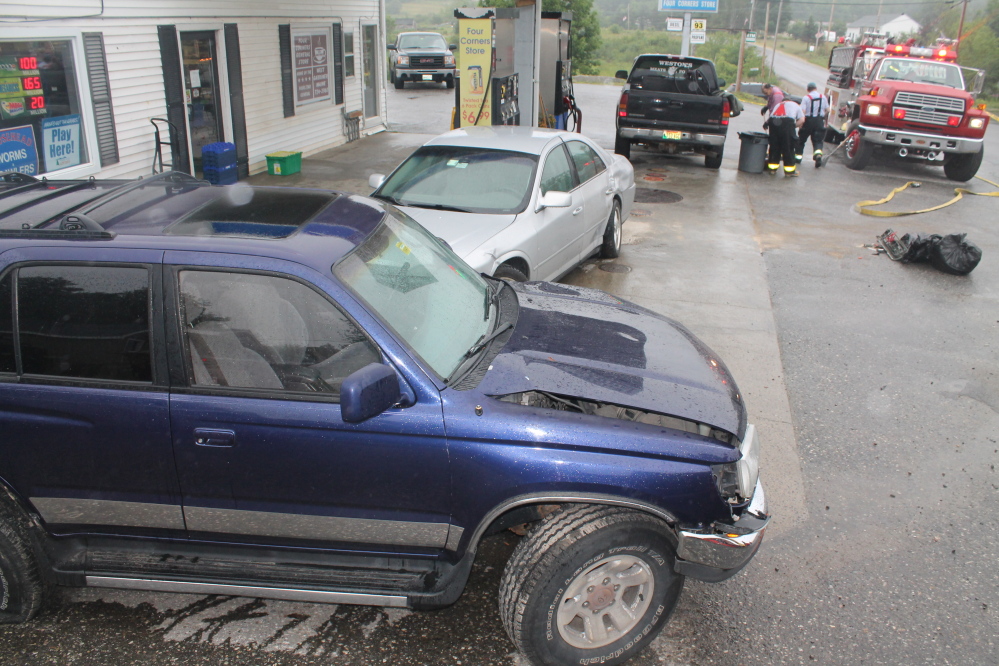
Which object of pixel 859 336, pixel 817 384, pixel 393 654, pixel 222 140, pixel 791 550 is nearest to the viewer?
pixel 393 654

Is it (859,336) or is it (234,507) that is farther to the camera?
(859,336)

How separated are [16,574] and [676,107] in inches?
544

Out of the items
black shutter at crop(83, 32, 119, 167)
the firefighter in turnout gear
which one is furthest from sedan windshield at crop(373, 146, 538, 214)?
the firefighter in turnout gear

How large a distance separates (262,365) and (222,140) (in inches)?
395

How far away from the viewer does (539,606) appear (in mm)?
3113

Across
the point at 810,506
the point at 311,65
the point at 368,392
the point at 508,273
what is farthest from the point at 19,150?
the point at 810,506

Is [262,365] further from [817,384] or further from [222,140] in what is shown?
[222,140]

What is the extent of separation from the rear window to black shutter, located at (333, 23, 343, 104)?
18.6 ft

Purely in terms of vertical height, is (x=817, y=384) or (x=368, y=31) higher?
(x=368, y=31)

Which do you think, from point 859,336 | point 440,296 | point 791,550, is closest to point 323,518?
point 440,296

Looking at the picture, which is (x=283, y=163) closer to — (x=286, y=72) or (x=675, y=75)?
(x=286, y=72)

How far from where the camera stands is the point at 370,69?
17.3 meters

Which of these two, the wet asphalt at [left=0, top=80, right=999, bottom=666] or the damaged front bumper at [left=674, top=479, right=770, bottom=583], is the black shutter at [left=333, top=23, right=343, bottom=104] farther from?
the damaged front bumper at [left=674, top=479, right=770, bottom=583]

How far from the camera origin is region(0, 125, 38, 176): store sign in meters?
8.16
